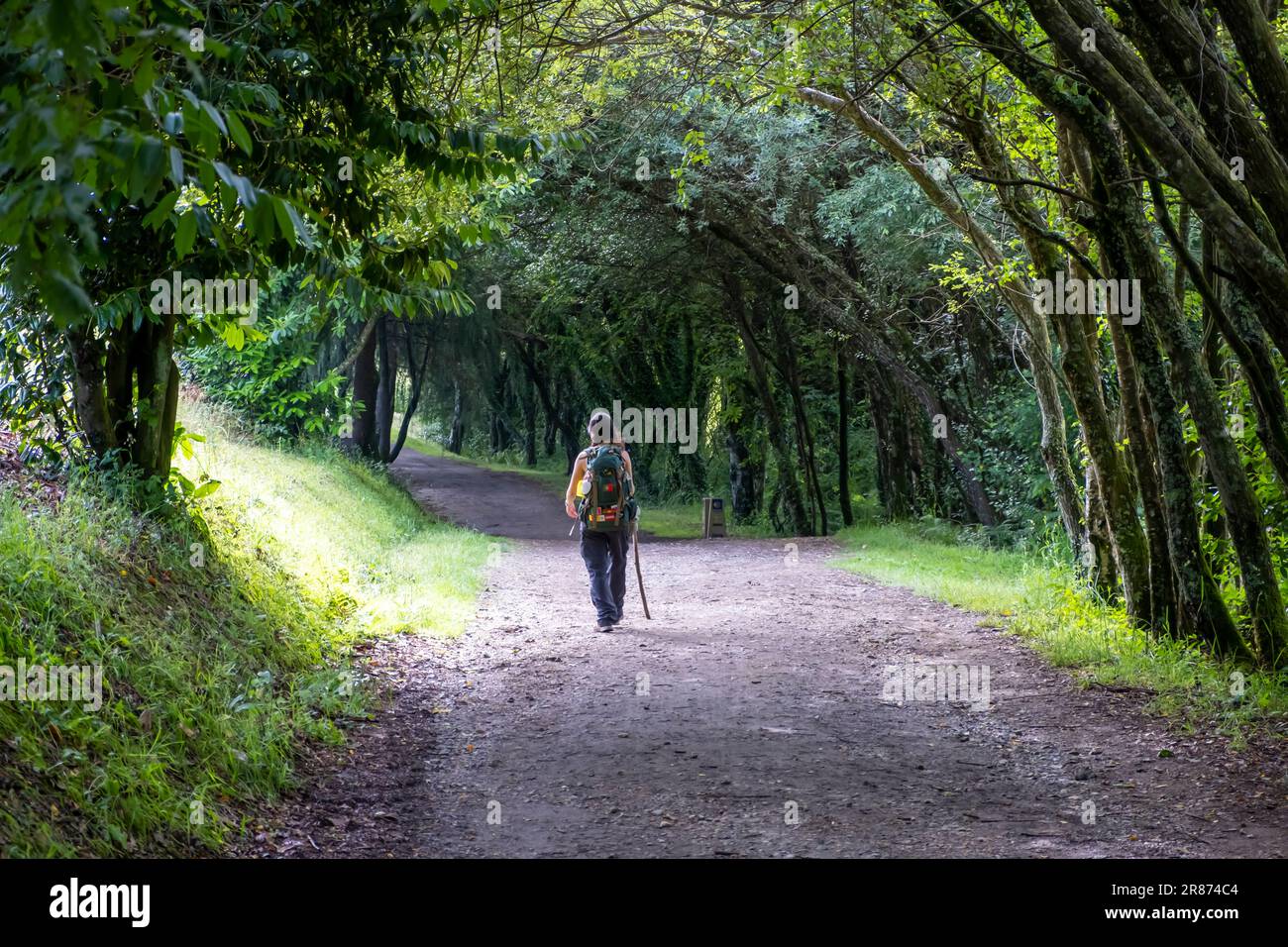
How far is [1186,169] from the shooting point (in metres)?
6.94

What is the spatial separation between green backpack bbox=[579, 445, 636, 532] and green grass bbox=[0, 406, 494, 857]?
177 centimetres

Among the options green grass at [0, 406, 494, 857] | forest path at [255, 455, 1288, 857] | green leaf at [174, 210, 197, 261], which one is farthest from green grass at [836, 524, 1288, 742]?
green leaf at [174, 210, 197, 261]

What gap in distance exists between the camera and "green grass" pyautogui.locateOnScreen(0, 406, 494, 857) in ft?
16.4

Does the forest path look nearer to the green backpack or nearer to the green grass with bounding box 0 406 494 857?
the green grass with bounding box 0 406 494 857

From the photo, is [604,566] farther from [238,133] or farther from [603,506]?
[238,133]

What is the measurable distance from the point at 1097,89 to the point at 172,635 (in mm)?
→ 6748

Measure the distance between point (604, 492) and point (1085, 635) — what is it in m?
4.67

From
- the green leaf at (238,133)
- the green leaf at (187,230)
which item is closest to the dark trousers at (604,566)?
the green leaf at (187,230)

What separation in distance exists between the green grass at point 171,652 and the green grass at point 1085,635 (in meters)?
5.70

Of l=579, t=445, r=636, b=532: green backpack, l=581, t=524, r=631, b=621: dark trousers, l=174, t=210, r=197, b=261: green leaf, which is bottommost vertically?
l=581, t=524, r=631, b=621: dark trousers

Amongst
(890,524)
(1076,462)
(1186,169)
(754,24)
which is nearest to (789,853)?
(1186,169)

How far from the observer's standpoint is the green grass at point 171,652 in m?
5.00

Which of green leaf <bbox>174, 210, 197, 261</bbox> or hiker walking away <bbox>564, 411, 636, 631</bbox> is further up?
green leaf <bbox>174, 210, 197, 261</bbox>

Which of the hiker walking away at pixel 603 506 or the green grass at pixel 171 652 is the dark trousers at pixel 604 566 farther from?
the green grass at pixel 171 652
